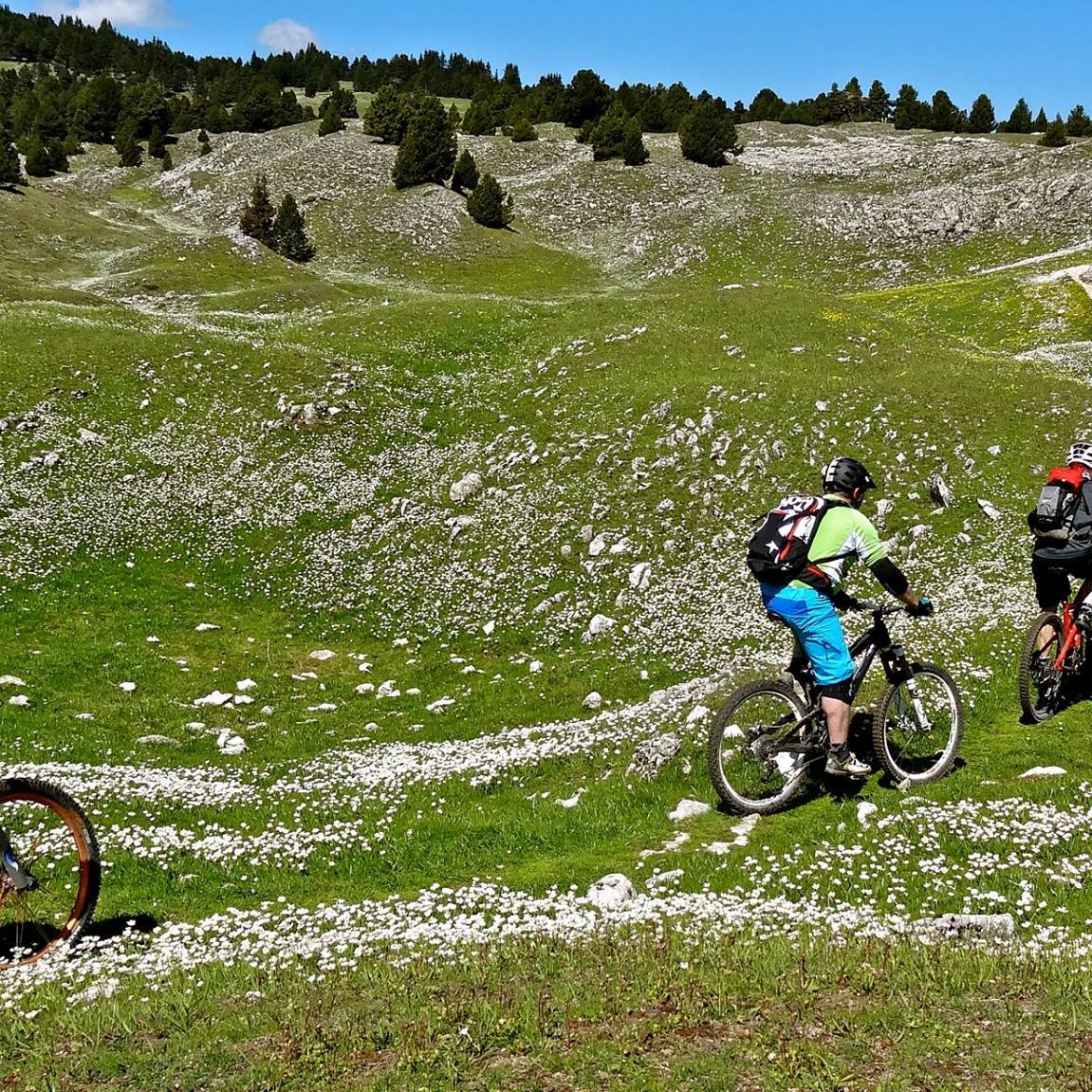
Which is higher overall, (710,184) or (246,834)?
(710,184)

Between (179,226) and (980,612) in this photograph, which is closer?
(980,612)

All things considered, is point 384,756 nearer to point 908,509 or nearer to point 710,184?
point 908,509

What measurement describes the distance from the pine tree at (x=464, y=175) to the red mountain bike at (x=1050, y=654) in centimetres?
9307

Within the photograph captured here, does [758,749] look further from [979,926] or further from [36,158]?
[36,158]

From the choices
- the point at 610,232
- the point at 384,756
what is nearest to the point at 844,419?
the point at 384,756

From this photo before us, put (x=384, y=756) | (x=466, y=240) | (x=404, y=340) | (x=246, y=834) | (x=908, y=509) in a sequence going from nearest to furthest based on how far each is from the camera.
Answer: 1. (x=246, y=834)
2. (x=384, y=756)
3. (x=908, y=509)
4. (x=404, y=340)
5. (x=466, y=240)

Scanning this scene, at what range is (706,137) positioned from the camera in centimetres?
10675

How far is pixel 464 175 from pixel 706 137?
1348 inches

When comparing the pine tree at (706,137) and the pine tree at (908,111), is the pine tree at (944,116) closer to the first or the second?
the pine tree at (908,111)

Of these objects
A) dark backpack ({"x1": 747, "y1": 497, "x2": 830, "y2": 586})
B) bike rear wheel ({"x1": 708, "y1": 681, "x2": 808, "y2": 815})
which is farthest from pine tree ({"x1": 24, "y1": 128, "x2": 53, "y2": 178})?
bike rear wheel ({"x1": 708, "y1": 681, "x2": 808, "y2": 815})

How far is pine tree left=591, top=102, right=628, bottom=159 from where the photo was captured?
105375mm

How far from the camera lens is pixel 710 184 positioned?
96.9 m

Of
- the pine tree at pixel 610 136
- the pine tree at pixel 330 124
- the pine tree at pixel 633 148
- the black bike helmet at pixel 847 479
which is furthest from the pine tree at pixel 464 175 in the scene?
the black bike helmet at pixel 847 479

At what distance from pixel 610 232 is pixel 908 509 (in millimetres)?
72803
